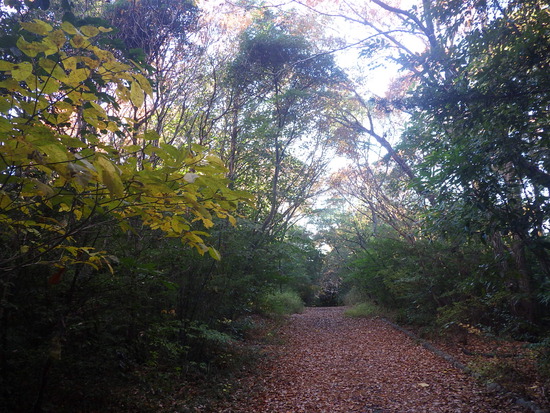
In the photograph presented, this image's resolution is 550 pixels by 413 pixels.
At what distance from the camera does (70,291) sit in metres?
2.92

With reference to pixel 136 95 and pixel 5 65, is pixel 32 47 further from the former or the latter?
pixel 136 95

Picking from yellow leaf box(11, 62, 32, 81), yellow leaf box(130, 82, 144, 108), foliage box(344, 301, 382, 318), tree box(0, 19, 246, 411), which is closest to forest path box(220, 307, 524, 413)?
tree box(0, 19, 246, 411)

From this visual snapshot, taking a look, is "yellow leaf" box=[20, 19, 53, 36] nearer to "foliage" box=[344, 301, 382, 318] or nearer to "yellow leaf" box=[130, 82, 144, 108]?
"yellow leaf" box=[130, 82, 144, 108]

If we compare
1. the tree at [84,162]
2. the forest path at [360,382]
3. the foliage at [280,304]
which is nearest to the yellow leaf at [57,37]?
the tree at [84,162]

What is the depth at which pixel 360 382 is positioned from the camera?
5.50 m

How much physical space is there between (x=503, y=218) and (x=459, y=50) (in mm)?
2219

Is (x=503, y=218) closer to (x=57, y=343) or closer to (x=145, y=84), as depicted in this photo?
(x=145, y=84)

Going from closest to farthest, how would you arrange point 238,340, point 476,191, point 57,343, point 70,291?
point 57,343 < point 70,291 < point 476,191 < point 238,340

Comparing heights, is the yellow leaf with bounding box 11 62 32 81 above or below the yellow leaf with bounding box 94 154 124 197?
above

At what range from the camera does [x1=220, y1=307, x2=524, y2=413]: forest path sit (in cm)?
438

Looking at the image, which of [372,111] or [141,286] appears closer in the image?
[141,286]

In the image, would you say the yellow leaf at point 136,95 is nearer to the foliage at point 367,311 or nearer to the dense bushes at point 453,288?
the dense bushes at point 453,288

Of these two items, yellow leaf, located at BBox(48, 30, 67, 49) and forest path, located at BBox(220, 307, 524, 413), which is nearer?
yellow leaf, located at BBox(48, 30, 67, 49)

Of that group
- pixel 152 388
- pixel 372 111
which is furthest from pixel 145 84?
pixel 372 111
